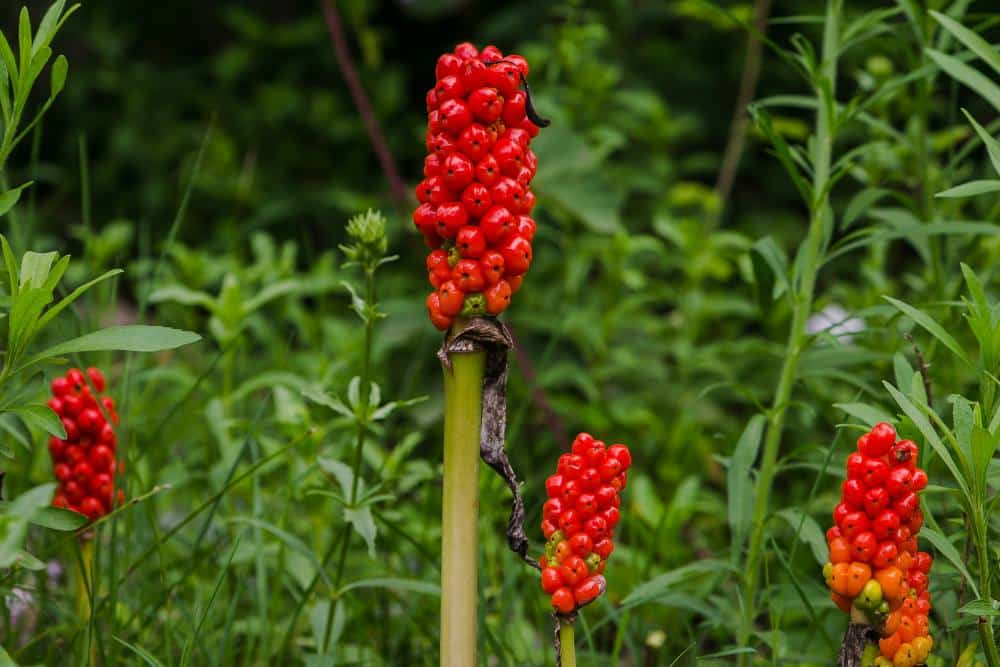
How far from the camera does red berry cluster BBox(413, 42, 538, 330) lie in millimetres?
1424

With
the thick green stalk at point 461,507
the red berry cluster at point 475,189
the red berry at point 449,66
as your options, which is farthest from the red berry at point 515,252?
the red berry at point 449,66

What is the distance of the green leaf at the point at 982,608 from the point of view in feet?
4.65

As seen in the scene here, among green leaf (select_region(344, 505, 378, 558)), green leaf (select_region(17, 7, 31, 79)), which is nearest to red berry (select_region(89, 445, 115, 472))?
green leaf (select_region(344, 505, 378, 558))

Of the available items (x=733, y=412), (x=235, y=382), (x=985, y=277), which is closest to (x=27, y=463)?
(x=235, y=382)

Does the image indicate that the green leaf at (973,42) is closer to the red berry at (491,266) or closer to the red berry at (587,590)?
the red berry at (491,266)

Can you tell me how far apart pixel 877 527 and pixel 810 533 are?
53cm

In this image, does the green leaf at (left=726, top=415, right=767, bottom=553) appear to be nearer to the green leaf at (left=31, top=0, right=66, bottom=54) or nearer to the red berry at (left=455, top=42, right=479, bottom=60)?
the red berry at (left=455, top=42, right=479, bottom=60)

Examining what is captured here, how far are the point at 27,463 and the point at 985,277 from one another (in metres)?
2.00

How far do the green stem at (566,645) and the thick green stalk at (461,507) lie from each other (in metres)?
0.11

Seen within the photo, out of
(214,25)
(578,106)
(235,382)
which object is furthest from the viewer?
(214,25)

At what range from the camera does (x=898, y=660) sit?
1426 millimetres

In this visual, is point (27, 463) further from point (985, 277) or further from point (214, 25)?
point (214, 25)

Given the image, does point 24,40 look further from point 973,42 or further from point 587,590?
point 973,42

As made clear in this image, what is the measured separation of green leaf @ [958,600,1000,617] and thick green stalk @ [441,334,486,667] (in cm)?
61
